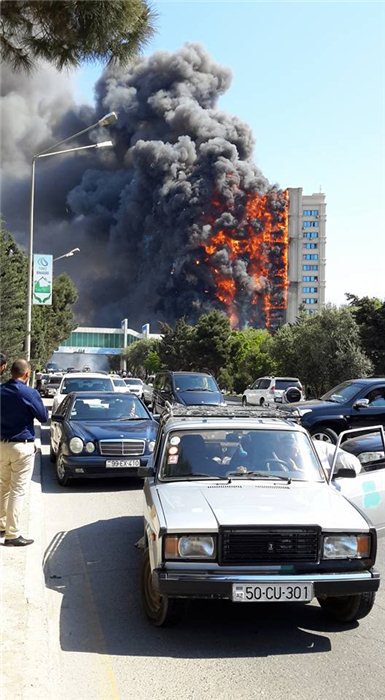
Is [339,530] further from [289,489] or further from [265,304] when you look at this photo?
[265,304]

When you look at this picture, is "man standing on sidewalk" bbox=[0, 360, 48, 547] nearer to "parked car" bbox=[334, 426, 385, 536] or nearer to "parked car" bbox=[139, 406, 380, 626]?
"parked car" bbox=[139, 406, 380, 626]

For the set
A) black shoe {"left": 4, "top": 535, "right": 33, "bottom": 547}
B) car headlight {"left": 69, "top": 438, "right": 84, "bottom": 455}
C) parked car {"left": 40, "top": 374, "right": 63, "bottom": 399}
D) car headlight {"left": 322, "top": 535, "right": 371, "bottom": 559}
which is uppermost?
car headlight {"left": 322, "top": 535, "right": 371, "bottom": 559}

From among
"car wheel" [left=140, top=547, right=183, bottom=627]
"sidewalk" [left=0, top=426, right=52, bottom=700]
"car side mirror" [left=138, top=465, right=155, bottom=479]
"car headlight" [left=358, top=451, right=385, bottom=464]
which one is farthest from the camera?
"car headlight" [left=358, top=451, right=385, bottom=464]

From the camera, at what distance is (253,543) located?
461 cm

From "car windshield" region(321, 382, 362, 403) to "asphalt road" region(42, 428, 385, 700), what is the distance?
7912 mm

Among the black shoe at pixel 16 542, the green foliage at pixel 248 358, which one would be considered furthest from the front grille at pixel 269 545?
the green foliage at pixel 248 358

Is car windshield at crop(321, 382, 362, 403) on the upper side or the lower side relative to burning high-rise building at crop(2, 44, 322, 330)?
lower

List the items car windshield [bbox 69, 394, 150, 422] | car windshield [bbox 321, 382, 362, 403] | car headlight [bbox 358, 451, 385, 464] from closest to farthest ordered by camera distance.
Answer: car headlight [bbox 358, 451, 385, 464] → car windshield [bbox 69, 394, 150, 422] → car windshield [bbox 321, 382, 362, 403]

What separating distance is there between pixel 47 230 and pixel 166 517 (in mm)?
165943

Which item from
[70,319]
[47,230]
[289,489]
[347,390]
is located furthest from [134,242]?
[289,489]

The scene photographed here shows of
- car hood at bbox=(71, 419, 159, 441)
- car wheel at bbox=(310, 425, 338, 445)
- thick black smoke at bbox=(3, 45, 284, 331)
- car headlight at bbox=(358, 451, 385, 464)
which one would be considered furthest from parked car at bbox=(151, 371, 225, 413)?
thick black smoke at bbox=(3, 45, 284, 331)

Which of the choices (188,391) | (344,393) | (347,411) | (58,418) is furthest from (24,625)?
(188,391)

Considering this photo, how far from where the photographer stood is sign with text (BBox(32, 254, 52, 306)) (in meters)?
27.0

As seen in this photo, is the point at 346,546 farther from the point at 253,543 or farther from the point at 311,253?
the point at 311,253
